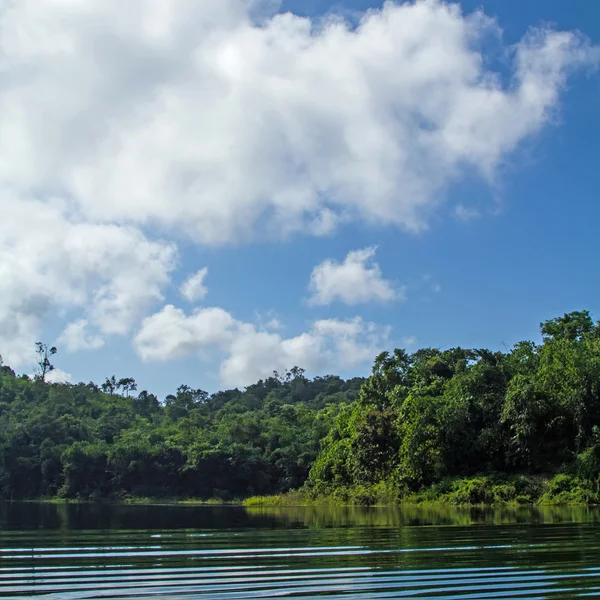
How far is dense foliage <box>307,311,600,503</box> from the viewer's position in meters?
37.6

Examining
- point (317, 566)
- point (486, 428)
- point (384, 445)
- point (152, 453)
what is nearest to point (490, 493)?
point (486, 428)

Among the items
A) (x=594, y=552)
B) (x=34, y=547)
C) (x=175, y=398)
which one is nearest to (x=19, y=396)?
(x=175, y=398)

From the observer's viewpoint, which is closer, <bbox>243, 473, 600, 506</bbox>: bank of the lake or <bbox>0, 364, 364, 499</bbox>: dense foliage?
<bbox>243, 473, 600, 506</bbox>: bank of the lake

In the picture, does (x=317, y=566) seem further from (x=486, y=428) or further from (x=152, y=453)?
(x=152, y=453)

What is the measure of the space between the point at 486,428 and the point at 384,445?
9.14 metres

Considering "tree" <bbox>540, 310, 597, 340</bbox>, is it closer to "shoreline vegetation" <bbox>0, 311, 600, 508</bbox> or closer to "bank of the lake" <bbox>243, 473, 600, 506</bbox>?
"shoreline vegetation" <bbox>0, 311, 600, 508</bbox>

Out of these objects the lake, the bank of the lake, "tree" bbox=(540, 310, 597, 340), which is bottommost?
the bank of the lake

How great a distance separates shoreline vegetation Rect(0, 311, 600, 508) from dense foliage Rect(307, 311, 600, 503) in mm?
84

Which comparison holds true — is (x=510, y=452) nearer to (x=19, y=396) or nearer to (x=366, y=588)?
(x=366, y=588)

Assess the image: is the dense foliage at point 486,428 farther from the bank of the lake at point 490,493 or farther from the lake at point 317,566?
the lake at point 317,566

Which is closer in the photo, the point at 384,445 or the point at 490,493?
the point at 490,493

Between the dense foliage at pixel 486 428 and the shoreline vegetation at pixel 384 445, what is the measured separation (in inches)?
3.3

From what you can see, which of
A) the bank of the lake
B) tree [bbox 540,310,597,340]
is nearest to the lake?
the bank of the lake

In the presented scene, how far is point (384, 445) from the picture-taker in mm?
49219
